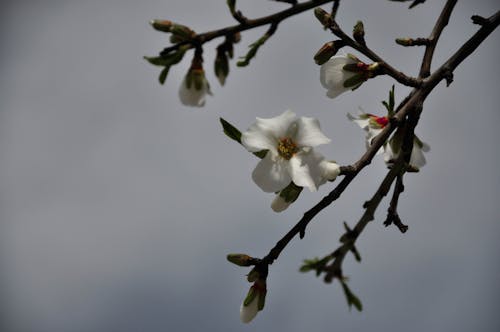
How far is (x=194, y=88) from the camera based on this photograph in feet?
6.59

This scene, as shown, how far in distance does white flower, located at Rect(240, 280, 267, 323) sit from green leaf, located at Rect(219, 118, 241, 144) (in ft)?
2.20

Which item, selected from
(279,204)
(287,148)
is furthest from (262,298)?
(287,148)

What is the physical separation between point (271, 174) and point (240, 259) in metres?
0.45

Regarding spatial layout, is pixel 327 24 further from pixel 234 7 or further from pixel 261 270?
pixel 261 270

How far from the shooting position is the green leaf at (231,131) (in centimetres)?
213

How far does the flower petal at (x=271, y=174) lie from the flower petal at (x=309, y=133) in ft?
0.45

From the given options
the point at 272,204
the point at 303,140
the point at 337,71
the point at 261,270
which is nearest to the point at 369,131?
the point at 337,71

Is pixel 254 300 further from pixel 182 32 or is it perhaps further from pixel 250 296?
pixel 182 32

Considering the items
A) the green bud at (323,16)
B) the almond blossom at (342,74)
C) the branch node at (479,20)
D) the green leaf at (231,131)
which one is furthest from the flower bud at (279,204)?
the branch node at (479,20)

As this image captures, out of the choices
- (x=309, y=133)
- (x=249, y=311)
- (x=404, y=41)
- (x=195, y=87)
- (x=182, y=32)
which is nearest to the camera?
(x=182, y=32)

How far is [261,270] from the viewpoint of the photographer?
2.21 m

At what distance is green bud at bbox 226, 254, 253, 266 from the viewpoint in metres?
2.20

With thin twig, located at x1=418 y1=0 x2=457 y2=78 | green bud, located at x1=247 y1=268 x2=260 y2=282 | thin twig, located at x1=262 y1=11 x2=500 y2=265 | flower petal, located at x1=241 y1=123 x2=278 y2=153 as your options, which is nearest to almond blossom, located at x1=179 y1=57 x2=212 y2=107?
flower petal, located at x1=241 y1=123 x2=278 y2=153

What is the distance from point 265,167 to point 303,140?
0.22m
